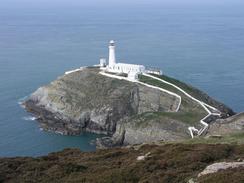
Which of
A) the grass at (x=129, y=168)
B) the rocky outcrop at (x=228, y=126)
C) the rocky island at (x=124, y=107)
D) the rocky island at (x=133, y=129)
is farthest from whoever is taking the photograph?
the rocky island at (x=124, y=107)

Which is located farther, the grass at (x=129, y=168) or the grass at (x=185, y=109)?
the grass at (x=185, y=109)

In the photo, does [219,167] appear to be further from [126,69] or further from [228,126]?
[126,69]

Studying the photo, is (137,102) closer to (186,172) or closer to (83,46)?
(186,172)

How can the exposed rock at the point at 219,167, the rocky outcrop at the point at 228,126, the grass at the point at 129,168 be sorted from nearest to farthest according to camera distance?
the exposed rock at the point at 219,167
the grass at the point at 129,168
the rocky outcrop at the point at 228,126

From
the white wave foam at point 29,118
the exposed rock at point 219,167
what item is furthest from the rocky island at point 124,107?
the exposed rock at point 219,167

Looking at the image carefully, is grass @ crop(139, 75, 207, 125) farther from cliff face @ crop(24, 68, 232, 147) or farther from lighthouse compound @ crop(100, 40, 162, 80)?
lighthouse compound @ crop(100, 40, 162, 80)

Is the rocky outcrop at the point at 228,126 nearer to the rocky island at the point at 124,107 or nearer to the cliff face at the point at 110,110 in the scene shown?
the rocky island at the point at 124,107

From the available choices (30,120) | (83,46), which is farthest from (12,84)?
(83,46)
